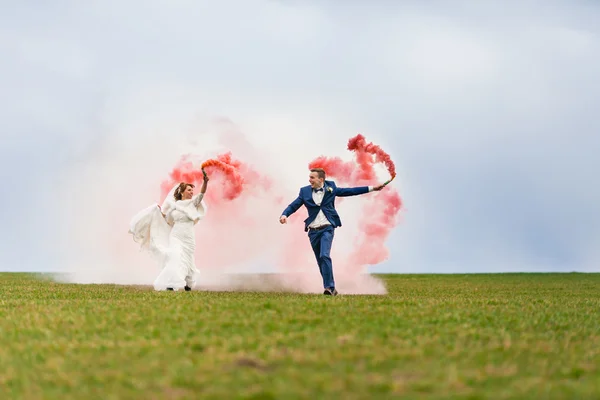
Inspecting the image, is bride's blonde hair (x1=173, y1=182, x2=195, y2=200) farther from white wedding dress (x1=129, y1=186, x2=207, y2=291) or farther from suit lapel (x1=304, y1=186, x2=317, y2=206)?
suit lapel (x1=304, y1=186, x2=317, y2=206)

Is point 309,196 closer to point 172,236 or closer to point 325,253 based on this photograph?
point 325,253

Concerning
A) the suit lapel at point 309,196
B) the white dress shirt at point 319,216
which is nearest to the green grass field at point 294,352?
the white dress shirt at point 319,216

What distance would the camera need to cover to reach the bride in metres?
23.1

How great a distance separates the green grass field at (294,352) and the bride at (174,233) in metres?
7.09

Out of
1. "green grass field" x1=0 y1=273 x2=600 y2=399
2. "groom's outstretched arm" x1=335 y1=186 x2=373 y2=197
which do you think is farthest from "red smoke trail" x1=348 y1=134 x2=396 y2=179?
"green grass field" x1=0 y1=273 x2=600 y2=399

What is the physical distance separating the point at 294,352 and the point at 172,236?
14.4 m

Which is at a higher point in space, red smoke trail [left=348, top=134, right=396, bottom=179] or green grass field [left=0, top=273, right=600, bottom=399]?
red smoke trail [left=348, top=134, right=396, bottom=179]

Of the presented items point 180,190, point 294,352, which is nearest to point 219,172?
point 180,190

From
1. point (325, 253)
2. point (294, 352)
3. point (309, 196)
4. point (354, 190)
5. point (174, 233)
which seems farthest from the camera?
point (174, 233)

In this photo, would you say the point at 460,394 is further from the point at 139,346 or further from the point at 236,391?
the point at 139,346

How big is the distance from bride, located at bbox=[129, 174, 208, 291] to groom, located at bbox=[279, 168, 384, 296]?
10.5 feet

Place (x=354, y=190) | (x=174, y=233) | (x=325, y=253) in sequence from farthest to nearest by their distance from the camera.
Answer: (x=174, y=233) → (x=354, y=190) → (x=325, y=253)

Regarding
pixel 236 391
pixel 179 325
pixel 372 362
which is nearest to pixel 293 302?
pixel 179 325

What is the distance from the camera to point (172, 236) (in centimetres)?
2359
